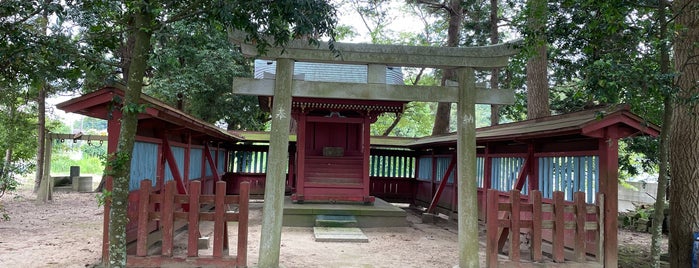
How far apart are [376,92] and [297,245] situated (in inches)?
153

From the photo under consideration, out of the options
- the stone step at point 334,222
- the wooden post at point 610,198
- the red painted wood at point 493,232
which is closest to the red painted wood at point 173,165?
the stone step at point 334,222

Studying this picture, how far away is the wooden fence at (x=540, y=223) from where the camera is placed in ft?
21.1

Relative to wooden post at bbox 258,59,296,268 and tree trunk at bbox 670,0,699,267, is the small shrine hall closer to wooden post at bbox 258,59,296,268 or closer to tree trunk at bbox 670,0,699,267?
wooden post at bbox 258,59,296,268

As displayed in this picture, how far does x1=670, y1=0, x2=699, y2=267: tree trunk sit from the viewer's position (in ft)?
22.7

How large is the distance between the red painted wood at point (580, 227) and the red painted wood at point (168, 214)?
569 centimetres

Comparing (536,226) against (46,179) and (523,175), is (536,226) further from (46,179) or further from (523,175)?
(46,179)

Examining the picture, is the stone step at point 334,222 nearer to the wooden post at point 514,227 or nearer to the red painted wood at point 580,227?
the wooden post at point 514,227

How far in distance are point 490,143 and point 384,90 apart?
205 inches

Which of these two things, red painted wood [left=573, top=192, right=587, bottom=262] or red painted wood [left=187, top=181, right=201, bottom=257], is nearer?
red painted wood [left=187, top=181, right=201, bottom=257]

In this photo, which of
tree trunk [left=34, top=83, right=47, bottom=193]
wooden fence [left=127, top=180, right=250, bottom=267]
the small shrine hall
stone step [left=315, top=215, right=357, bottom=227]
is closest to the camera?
wooden fence [left=127, top=180, right=250, bottom=267]

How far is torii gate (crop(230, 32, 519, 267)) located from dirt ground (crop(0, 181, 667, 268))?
1039 millimetres

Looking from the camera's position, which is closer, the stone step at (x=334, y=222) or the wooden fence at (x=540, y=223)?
the wooden fence at (x=540, y=223)

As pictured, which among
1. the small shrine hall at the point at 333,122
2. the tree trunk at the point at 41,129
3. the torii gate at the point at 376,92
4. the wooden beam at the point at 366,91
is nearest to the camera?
the torii gate at the point at 376,92

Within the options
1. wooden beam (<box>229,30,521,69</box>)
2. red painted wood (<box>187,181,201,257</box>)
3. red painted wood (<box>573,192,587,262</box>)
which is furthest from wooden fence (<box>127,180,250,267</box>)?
red painted wood (<box>573,192,587,262</box>)
